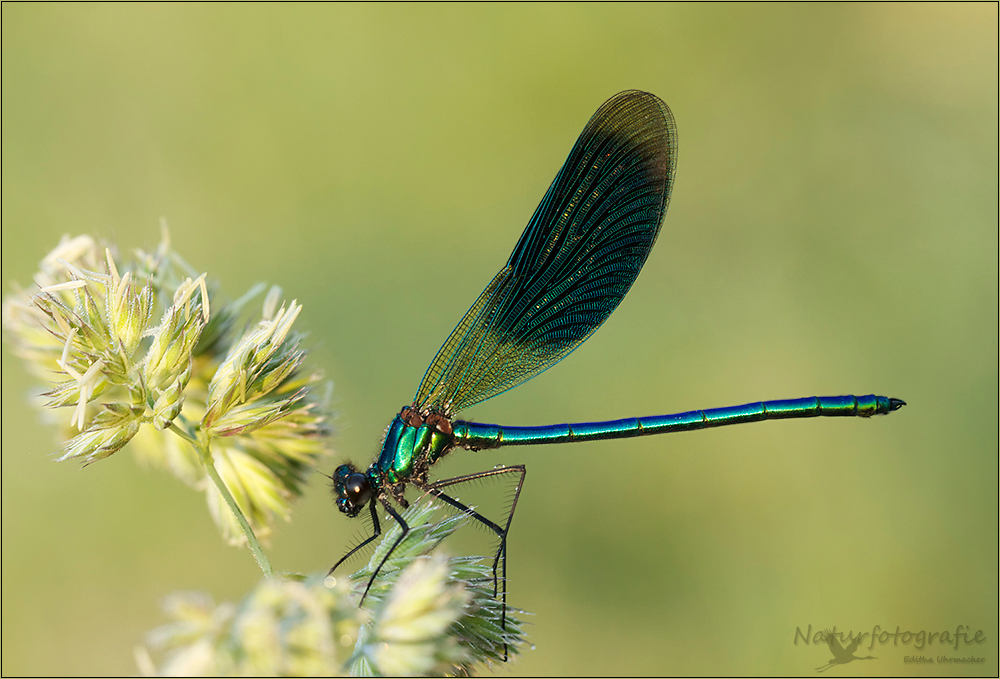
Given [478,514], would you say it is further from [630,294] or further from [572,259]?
[630,294]

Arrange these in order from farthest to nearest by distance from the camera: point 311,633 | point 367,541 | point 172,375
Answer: point 367,541
point 172,375
point 311,633

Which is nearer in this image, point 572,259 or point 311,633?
point 311,633

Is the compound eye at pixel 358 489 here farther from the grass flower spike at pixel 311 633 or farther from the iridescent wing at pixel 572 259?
the grass flower spike at pixel 311 633

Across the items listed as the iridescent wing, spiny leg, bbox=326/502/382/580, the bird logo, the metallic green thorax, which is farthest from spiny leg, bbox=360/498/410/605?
the bird logo

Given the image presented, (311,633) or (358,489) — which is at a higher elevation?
(358,489)

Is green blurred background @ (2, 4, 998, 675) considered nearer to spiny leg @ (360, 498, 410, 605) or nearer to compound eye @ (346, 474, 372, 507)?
compound eye @ (346, 474, 372, 507)

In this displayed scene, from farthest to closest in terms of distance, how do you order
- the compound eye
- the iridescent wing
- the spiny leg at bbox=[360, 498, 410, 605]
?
the iridescent wing, the compound eye, the spiny leg at bbox=[360, 498, 410, 605]

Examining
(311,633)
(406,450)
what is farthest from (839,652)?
(311,633)
